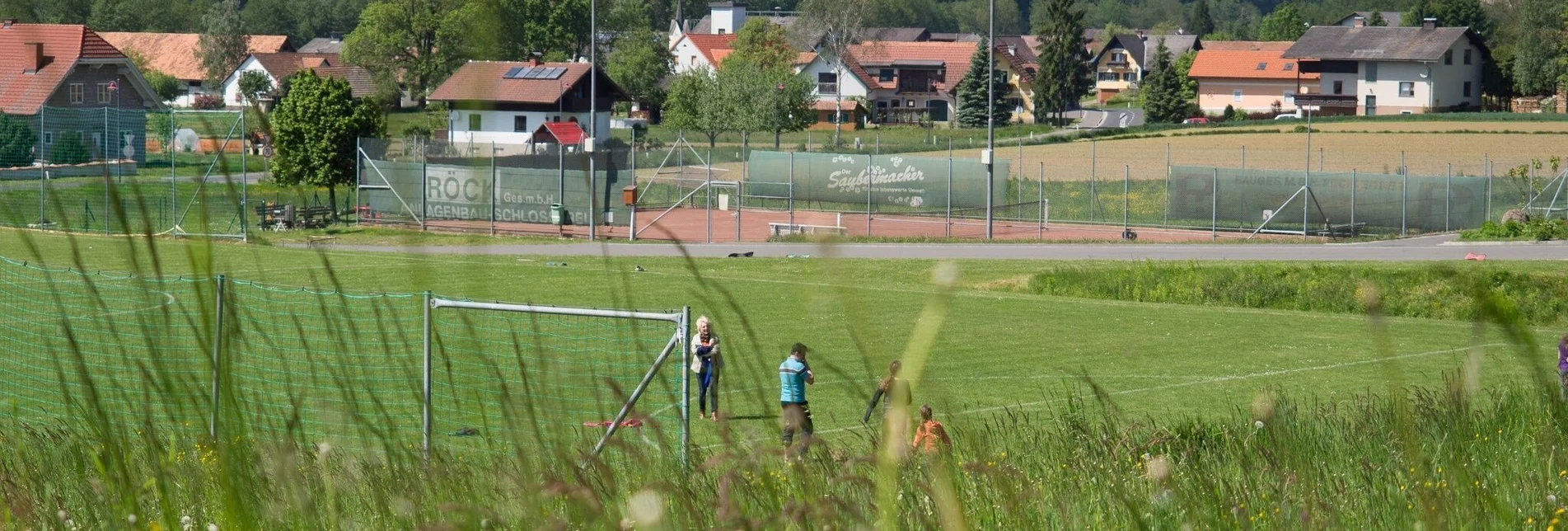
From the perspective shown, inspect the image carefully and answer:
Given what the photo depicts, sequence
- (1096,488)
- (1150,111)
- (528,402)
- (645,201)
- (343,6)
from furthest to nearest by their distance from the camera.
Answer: (1150,111)
(645,201)
(1096,488)
(343,6)
(528,402)

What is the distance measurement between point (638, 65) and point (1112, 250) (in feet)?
226

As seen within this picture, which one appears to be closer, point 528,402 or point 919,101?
point 528,402

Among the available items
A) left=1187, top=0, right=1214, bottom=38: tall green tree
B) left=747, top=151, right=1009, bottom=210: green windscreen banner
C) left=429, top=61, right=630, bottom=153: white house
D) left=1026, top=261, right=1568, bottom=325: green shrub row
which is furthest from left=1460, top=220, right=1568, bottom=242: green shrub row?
left=1187, top=0, right=1214, bottom=38: tall green tree

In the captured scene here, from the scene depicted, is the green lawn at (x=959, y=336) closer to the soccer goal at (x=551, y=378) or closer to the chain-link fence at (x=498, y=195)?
the soccer goal at (x=551, y=378)

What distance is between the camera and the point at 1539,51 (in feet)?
309

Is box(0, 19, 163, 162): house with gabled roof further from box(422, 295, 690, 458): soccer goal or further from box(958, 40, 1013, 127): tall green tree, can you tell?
box(958, 40, 1013, 127): tall green tree

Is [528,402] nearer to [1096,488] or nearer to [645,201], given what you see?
[1096,488]

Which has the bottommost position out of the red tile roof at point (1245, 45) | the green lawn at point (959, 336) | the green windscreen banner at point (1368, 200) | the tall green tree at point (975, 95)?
the green lawn at point (959, 336)

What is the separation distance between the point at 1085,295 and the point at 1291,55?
83.3 m

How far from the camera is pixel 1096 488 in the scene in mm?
3826

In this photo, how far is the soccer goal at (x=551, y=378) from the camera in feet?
9.07

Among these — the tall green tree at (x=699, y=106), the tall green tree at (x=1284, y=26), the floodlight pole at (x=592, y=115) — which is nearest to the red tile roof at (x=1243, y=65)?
the tall green tree at (x=1284, y=26)

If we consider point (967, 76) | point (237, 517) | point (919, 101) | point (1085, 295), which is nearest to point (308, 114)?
A: point (1085, 295)

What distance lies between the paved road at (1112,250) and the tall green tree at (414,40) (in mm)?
27521
